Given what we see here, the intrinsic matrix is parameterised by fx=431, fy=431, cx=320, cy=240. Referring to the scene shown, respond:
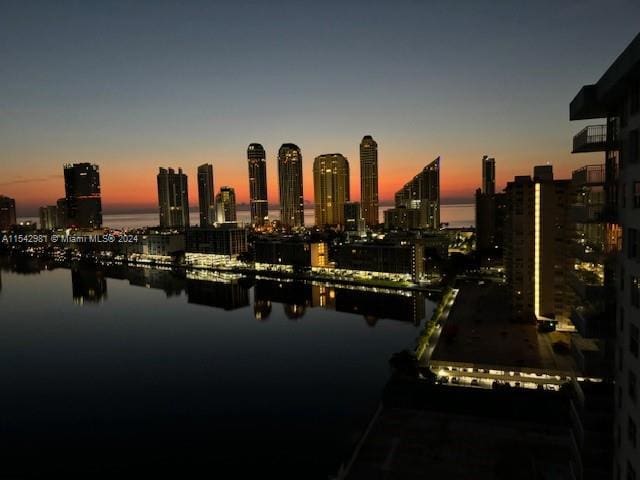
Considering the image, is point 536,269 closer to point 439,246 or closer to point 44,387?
point 44,387

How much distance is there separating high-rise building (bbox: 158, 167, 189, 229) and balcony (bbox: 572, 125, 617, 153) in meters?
116

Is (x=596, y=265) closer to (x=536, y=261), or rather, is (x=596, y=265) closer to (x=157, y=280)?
(x=536, y=261)

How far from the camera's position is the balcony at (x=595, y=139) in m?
3.54

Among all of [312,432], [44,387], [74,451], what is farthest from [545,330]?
[44,387]

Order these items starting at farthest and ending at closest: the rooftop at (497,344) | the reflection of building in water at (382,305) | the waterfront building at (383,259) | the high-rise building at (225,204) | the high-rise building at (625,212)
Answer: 1. the high-rise building at (225,204)
2. the waterfront building at (383,259)
3. the reflection of building in water at (382,305)
4. the rooftop at (497,344)
5. the high-rise building at (625,212)

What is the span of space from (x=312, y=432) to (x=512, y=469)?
5.65 meters

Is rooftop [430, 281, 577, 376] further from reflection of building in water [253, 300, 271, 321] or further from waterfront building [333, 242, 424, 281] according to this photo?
waterfront building [333, 242, 424, 281]

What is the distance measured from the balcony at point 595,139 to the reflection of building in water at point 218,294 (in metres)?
25.7

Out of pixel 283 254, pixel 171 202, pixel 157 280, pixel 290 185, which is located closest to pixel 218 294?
pixel 283 254

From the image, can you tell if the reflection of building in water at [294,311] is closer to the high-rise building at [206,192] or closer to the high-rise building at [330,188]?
the high-rise building at [330,188]

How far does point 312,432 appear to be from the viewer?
37.7 feet

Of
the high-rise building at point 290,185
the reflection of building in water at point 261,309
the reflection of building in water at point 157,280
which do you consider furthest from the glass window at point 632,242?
the high-rise building at point 290,185

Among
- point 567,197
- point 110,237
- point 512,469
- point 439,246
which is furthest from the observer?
point 110,237

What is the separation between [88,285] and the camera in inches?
1510
